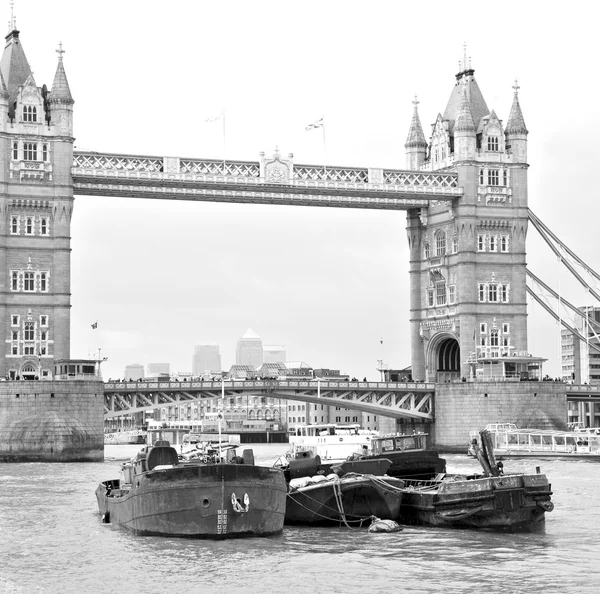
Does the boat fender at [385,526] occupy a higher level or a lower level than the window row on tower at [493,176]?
lower

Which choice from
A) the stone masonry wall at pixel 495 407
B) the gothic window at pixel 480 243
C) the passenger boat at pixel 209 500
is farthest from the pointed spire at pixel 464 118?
the passenger boat at pixel 209 500

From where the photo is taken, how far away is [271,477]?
5084 cm

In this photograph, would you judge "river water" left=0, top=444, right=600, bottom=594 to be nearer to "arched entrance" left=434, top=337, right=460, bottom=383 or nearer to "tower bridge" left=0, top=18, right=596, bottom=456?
"tower bridge" left=0, top=18, right=596, bottom=456

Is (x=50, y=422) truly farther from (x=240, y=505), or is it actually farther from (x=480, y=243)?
(x=240, y=505)

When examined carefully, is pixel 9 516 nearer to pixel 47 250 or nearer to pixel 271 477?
pixel 271 477

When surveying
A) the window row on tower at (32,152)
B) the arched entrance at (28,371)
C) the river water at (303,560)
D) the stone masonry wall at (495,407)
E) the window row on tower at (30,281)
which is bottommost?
the river water at (303,560)

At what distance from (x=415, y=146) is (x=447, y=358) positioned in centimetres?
2048

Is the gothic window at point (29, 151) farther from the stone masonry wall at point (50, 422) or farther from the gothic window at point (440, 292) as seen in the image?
the gothic window at point (440, 292)

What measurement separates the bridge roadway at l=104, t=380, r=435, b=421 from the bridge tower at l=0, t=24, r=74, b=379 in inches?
249

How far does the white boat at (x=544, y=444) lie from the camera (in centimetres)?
11028

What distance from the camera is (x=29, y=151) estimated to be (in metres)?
115

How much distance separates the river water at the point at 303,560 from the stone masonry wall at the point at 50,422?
45.2 m

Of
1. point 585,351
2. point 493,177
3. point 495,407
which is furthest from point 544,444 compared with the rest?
point 585,351

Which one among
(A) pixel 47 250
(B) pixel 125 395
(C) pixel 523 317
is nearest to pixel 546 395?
(C) pixel 523 317
